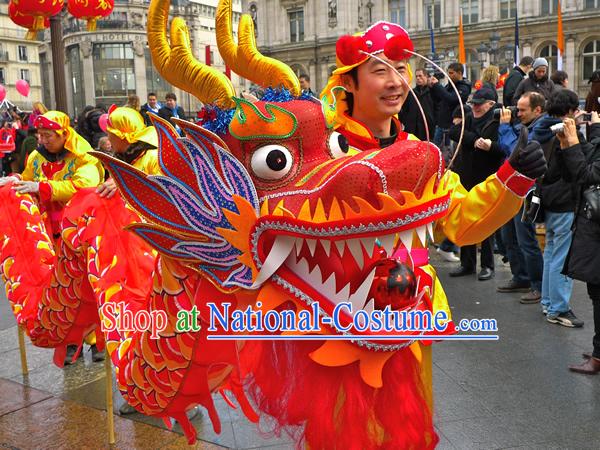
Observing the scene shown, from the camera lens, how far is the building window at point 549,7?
3456 cm

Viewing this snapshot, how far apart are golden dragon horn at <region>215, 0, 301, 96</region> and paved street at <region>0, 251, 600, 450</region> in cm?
196

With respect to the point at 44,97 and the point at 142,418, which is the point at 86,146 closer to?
the point at 142,418

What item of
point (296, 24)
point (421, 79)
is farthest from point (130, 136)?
point (296, 24)

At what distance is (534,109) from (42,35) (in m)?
50.5

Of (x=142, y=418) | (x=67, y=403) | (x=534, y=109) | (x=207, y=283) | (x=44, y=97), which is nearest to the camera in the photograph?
(x=207, y=283)

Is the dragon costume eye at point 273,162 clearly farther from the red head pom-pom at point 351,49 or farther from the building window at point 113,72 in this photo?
the building window at point 113,72

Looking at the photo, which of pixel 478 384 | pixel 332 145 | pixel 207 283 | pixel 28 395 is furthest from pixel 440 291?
pixel 28 395

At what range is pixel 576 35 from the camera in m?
33.8

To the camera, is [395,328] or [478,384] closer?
[395,328]

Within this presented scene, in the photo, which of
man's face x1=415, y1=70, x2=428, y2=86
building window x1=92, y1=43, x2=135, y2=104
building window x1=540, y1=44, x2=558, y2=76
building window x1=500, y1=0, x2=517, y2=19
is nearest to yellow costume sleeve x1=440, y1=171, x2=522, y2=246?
man's face x1=415, y1=70, x2=428, y2=86

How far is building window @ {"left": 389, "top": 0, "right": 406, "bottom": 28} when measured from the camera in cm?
4069

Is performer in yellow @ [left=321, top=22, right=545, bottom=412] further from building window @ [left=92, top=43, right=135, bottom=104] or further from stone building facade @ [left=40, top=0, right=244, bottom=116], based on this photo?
building window @ [left=92, top=43, right=135, bottom=104]

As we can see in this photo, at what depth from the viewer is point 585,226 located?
407 cm

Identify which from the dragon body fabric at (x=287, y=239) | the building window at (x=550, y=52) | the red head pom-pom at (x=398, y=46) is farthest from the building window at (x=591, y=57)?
the dragon body fabric at (x=287, y=239)
